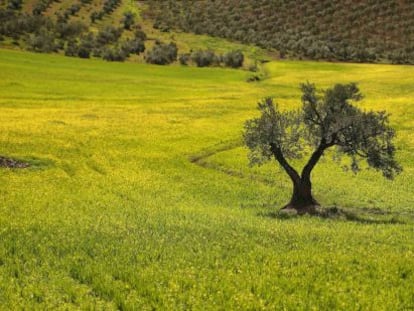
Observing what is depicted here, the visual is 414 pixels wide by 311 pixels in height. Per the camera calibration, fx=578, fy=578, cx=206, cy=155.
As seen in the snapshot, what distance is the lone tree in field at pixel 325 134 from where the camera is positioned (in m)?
35.5

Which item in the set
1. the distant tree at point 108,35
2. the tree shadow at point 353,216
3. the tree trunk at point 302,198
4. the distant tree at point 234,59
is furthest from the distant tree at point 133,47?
the tree shadow at point 353,216

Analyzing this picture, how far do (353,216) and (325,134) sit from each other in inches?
212

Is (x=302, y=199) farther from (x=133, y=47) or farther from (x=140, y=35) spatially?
(x=140, y=35)

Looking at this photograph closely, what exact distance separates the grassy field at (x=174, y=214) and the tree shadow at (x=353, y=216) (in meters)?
0.28

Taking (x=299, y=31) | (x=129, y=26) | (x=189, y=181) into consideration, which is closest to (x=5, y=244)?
(x=189, y=181)

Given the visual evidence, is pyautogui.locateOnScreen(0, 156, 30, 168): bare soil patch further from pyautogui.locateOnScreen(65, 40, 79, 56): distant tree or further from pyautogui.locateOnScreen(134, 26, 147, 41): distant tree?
pyautogui.locateOnScreen(134, 26, 147, 41): distant tree

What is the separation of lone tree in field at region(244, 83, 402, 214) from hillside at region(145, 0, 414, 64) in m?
113

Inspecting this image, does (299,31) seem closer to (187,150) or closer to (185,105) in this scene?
(185,105)

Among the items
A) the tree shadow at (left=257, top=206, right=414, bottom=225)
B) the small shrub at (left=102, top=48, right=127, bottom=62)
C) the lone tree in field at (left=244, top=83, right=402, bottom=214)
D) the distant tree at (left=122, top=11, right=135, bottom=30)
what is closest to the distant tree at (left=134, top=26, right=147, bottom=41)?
the distant tree at (left=122, top=11, right=135, bottom=30)

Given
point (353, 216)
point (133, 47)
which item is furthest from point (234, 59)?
point (353, 216)

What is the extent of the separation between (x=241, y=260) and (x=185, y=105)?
2412 inches

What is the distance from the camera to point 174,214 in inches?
1241

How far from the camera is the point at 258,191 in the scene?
141 ft

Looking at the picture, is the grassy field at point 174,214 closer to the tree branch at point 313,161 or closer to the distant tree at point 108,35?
the tree branch at point 313,161
